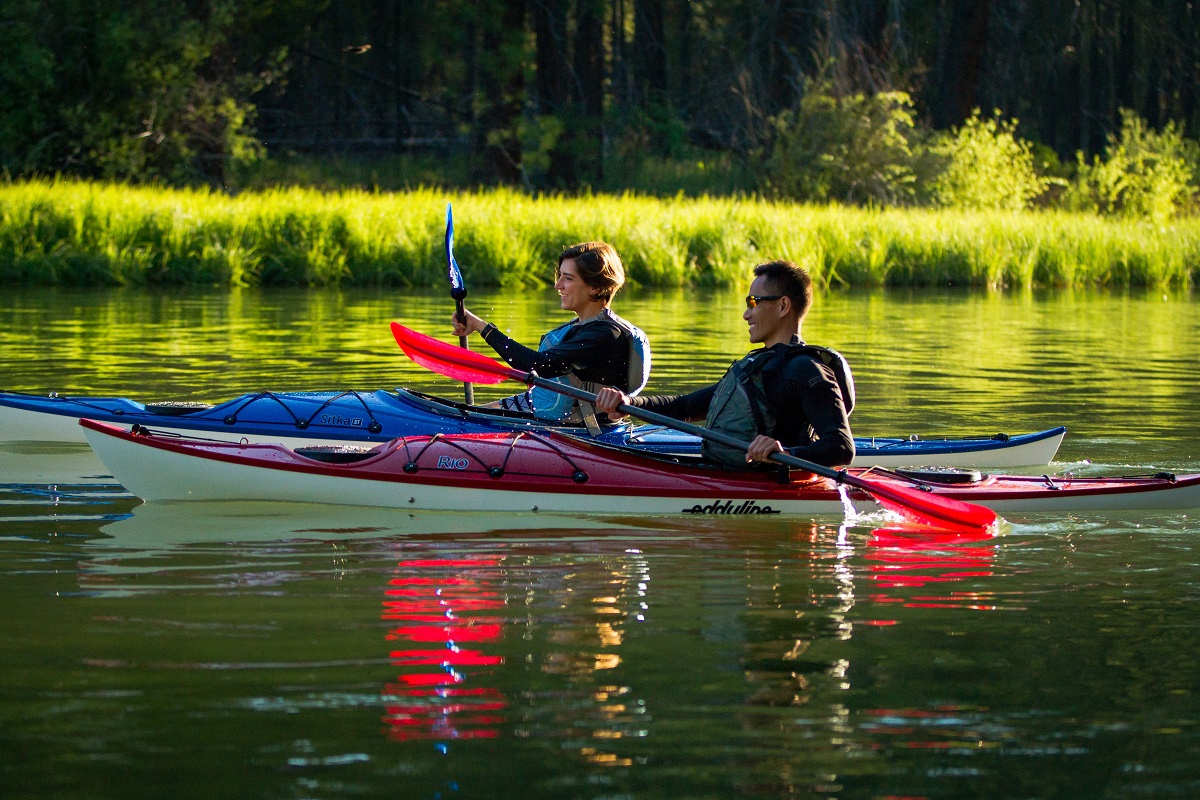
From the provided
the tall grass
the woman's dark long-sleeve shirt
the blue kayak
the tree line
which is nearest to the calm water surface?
the blue kayak

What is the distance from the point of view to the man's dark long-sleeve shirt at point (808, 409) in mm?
5457

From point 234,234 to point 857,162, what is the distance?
10.6m

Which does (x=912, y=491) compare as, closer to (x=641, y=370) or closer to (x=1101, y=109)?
(x=641, y=370)

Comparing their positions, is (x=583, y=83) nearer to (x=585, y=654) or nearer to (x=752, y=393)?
(x=752, y=393)

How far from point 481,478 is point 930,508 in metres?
1.64

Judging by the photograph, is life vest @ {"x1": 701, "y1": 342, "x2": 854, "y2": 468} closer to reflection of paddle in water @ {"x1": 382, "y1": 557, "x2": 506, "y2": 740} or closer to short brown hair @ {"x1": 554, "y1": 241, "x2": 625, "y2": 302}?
short brown hair @ {"x1": 554, "y1": 241, "x2": 625, "y2": 302}

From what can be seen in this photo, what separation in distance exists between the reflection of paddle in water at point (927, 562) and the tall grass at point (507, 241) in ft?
41.5

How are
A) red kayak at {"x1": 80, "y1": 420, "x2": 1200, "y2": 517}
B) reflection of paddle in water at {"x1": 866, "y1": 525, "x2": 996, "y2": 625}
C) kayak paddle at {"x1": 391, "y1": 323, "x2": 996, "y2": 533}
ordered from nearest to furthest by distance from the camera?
1. reflection of paddle in water at {"x1": 866, "y1": 525, "x2": 996, "y2": 625}
2. kayak paddle at {"x1": 391, "y1": 323, "x2": 996, "y2": 533}
3. red kayak at {"x1": 80, "y1": 420, "x2": 1200, "y2": 517}

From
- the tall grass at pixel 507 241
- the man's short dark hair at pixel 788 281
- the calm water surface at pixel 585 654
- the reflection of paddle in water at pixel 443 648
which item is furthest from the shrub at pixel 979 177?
the reflection of paddle in water at pixel 443 648

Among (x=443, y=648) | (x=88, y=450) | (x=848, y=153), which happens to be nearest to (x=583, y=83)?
(x=848, y=153)

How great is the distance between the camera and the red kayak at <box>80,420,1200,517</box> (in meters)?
6.08

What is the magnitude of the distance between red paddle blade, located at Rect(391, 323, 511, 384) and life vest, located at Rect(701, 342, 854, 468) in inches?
40.3

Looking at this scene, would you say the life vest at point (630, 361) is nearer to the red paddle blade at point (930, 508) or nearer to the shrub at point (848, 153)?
the red paddle blade at point (930, 508)

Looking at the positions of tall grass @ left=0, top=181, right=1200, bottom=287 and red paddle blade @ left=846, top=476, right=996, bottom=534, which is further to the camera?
tall grass @ left=0, top=181, right=1200, bottom=287
